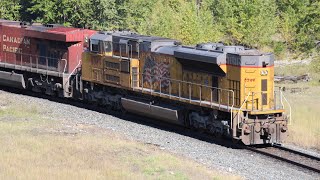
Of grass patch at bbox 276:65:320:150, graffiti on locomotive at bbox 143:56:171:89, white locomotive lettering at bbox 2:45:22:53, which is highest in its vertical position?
white locomotive lettering at bbox 2:45:22:53

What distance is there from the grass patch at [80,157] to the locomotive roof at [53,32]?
659 cm

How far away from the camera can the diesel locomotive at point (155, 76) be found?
19547mm

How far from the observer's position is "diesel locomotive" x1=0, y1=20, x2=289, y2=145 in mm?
19547

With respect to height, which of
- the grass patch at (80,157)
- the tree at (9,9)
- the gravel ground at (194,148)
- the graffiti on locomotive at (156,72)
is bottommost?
the gravel ground at (194,148)

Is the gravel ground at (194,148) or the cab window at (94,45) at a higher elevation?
the cab window at (94,45)

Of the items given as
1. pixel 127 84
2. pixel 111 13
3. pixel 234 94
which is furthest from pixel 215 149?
pixel 111 13

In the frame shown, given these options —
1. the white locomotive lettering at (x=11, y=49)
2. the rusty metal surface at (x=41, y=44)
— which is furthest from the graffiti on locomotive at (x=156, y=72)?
the white locomotive lettering at (x=11, y=49)

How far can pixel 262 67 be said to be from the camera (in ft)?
64.2

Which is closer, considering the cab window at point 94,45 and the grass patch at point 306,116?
the grass patch at point 306,116

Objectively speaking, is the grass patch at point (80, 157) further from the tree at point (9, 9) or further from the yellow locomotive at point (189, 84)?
the tree at point (9, 9)

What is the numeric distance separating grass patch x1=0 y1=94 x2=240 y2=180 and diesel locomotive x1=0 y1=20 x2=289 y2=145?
9.62 ft

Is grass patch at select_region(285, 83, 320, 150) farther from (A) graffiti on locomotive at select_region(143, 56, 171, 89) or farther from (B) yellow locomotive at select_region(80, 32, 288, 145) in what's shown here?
(A) graffiti on locomotive at select_region(143, 56, 171, 89)

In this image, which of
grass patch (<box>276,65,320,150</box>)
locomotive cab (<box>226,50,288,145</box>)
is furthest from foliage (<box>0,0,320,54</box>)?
locomotive cab (<box>226,50,288,145</box>)

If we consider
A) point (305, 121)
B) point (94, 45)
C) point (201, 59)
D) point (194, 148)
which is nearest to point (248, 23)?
point (94, 45)
